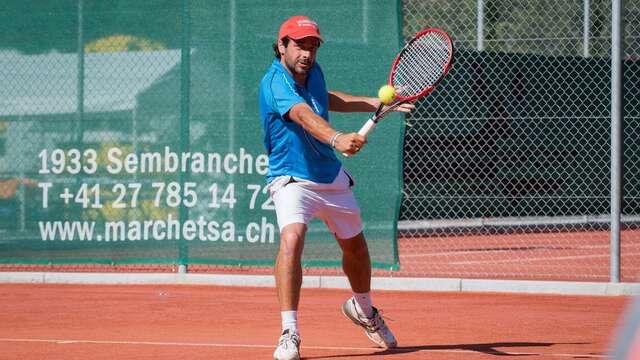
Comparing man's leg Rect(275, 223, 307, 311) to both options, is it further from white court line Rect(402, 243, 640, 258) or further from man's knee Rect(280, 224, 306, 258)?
white court line Rect(402, 243, 640, 258)

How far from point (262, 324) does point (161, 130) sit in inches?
127

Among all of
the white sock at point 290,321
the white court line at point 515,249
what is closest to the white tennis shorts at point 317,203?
the white sock at point 290,321

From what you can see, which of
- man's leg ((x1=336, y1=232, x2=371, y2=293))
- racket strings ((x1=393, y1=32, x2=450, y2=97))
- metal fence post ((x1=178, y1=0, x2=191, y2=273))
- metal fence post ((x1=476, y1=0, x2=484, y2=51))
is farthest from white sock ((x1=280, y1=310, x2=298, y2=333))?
metal fence post ((x1=476, y1=0, x2=484, y2=51))

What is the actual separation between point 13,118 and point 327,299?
3544mm

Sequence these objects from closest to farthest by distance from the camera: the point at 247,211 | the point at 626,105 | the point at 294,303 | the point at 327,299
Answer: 1. the point at 294,303
2. the point at 327,299
3. the point at 247,211
4. the point at 626,105

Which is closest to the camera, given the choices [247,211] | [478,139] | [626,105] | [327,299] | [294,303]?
[294,303]

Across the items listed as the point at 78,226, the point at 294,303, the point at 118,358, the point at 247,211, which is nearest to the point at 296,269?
the point at 294,303

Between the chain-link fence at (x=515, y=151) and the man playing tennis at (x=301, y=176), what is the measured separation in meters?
8.67

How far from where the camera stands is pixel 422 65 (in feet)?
22.3

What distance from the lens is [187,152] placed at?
34.7 ft

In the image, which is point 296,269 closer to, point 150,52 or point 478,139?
point 150,52

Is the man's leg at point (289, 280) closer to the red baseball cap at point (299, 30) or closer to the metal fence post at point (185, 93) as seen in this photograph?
the red baseball cap at point (299, 30)

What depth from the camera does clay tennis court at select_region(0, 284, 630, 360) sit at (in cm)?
643

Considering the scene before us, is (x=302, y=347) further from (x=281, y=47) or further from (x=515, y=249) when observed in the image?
(x=515, y=249)
